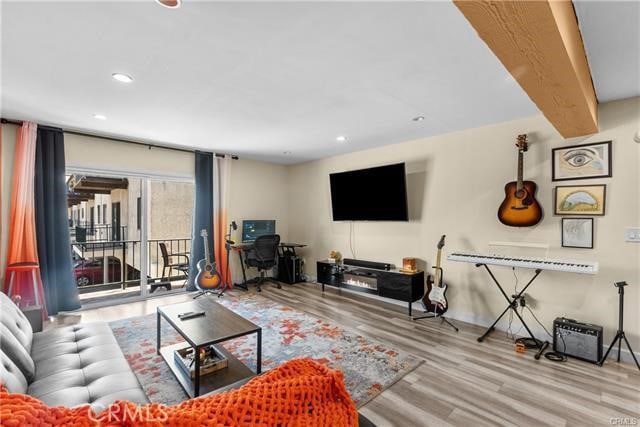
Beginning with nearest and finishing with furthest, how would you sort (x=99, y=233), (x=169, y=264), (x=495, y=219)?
(x=495, y=219) < (x=99, y=233) < (x=169, y=264)

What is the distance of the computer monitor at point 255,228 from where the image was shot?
5.41 m

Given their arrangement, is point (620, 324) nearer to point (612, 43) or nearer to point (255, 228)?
point (612, 43)

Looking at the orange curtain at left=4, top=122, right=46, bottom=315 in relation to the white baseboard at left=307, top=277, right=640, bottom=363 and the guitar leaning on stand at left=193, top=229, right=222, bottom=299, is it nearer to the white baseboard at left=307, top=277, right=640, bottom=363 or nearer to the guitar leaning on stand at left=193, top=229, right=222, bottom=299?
the guitar leaning on stand at left=193, top=229, right=222, bottom=299

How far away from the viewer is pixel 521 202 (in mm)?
3084

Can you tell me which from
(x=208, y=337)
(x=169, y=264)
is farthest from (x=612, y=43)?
(x=169, y=264)

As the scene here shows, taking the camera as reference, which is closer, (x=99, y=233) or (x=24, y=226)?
(x=24, y=226)

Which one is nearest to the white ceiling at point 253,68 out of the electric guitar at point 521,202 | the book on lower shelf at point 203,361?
the electric guitar at point 521,202

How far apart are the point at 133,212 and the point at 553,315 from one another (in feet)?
18.8

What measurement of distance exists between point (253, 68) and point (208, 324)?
1977 millimetres

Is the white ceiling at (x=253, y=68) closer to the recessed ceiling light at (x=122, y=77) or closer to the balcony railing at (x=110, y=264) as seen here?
the recessed ceiling light at (x=122, y=77)

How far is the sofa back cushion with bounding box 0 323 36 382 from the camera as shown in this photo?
149 centimetres

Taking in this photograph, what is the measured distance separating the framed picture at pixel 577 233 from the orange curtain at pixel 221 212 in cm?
457

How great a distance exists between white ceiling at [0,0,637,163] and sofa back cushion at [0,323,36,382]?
5.57ft

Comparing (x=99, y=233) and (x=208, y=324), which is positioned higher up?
(x=99, y=233)
